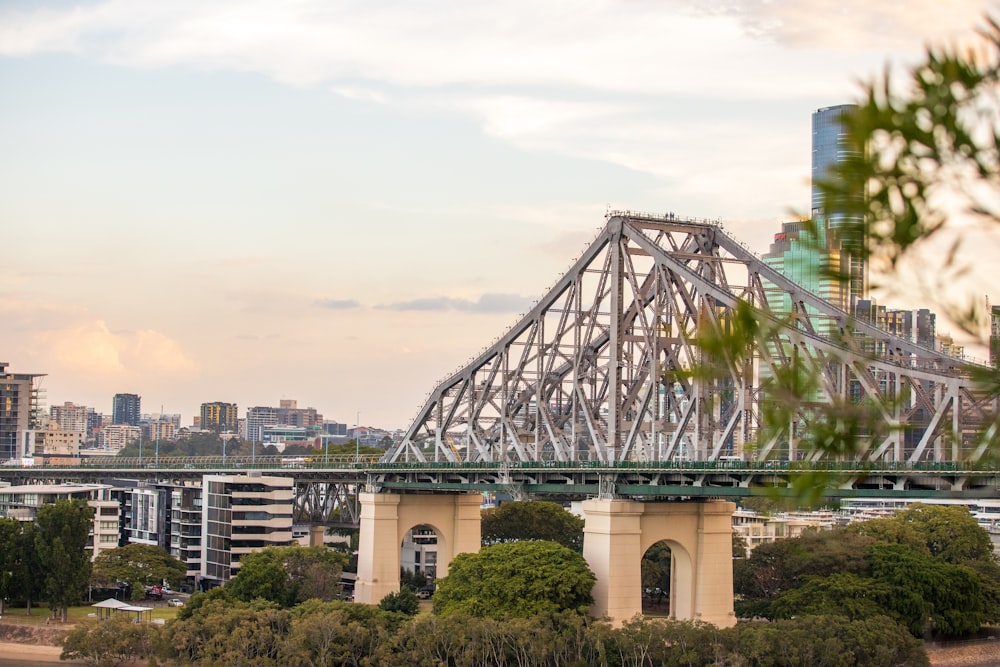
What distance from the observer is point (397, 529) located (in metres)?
99.1

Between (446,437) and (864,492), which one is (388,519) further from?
(864,492)

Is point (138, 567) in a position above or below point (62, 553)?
below

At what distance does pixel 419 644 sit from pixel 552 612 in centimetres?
649

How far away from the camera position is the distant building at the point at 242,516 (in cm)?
10175

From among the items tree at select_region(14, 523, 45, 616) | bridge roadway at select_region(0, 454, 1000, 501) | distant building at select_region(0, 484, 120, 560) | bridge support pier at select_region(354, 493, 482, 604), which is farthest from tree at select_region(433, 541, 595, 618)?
distant building at select_region(0, 484, 120, 560)

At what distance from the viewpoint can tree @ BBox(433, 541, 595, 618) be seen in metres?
75.3

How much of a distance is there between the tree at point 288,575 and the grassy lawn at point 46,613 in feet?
12.7

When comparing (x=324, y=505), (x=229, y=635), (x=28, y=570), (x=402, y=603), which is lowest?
(x=229, y=635)

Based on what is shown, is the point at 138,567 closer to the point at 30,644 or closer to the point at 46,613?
the point at 46,613

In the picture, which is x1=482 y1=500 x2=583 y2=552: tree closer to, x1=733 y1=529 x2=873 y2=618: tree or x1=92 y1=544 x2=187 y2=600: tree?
x1=733 y1=529 x2=873 y2=618: tree

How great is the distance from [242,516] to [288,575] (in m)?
7.61

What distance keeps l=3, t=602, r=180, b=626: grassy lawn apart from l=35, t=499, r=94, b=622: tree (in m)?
1.10

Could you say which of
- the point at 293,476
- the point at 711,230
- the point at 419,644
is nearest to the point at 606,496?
the point at 419,644

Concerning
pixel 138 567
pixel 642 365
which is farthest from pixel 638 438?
pixel 138 567
